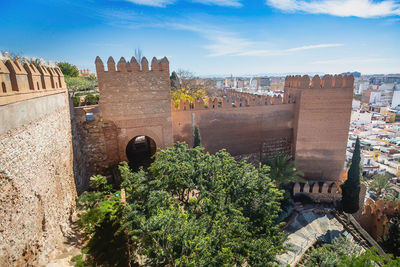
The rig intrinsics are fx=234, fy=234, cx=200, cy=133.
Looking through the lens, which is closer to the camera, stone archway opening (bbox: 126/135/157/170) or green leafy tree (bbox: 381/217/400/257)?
green leafy tree (bbox: 381/217/400/257)

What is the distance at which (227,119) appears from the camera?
10539 millimetres

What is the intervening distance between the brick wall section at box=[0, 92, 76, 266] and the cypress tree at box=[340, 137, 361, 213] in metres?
10.3

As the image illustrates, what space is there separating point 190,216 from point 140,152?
714 centimetres

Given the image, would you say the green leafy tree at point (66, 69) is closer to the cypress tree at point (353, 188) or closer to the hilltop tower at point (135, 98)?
the hilltop tower at point (135, 98)

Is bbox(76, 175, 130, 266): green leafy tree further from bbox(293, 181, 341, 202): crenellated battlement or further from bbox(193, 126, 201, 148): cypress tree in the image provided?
bbox(293, 181, 341, 202): crenellated battlement

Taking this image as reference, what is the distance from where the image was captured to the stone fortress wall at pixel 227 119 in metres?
8.29

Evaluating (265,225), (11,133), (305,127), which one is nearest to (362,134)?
(305,127)

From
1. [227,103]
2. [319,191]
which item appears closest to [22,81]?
[227,103]

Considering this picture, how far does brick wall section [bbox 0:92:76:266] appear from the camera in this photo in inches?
144

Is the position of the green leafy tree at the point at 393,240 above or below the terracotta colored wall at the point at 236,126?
below

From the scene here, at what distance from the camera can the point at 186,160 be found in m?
6.68

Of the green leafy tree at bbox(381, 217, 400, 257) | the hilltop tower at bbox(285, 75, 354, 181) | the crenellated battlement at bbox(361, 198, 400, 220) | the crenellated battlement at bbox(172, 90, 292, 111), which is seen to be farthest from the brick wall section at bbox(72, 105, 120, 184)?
the crenellated battlement at bbox(361, 198, 400, 220)

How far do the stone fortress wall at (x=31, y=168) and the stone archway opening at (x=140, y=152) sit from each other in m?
3.75

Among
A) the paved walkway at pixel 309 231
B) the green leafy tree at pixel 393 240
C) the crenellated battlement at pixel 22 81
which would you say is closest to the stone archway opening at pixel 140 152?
the crenellated battlement at pixel 22 81
